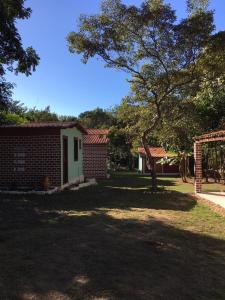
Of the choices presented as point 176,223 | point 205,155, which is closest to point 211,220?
point 176,223

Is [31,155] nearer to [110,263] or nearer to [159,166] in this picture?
[110,263]

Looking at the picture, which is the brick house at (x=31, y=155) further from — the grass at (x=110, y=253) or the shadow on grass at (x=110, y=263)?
the shadow on grass at (x=110, y=263)

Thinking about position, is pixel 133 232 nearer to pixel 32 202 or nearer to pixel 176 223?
pixel 176 223

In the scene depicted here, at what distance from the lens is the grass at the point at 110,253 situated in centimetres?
535

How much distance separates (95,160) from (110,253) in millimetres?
23184

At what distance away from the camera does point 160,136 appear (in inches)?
838

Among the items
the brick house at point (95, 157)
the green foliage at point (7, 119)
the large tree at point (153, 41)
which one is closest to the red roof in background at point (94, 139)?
the brick house at point (95, 157)

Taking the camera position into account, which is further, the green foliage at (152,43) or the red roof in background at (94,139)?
the red roof in background at (94,139)

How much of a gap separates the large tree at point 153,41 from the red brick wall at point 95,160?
440 inches

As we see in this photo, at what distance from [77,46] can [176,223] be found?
9.75 metres

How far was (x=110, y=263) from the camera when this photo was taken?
637 centimetres

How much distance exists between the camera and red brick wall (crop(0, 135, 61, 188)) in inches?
686

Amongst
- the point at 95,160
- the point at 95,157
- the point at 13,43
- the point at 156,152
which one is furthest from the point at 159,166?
the point at 13,43

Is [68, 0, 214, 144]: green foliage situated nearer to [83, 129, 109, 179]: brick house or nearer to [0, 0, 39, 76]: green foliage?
[0, 0, 39, 76]: green foliage
